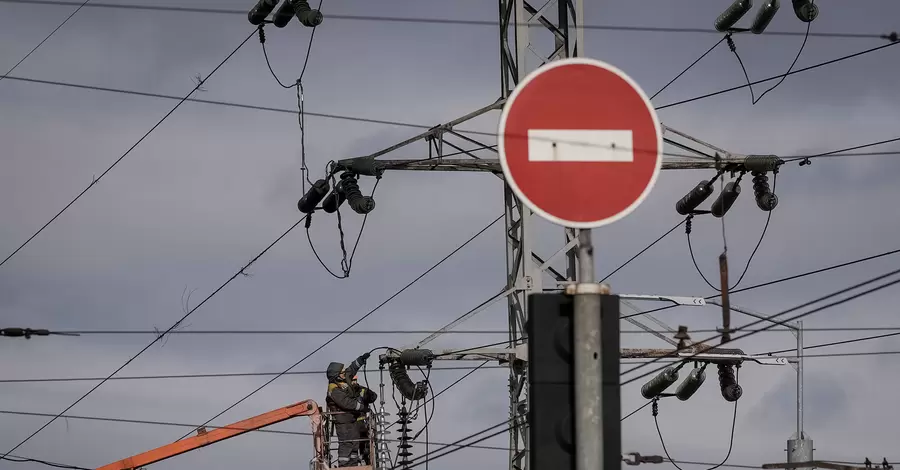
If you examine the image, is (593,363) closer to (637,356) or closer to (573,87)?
(573,87)

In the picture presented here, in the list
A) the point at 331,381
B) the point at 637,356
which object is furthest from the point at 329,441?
the point at 637,356

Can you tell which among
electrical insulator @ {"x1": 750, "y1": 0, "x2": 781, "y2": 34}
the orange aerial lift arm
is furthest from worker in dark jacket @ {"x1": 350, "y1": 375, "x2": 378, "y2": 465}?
electrical insulator @ {"x1": 750, "y1": 0, "x2": 781, "y2": 34}

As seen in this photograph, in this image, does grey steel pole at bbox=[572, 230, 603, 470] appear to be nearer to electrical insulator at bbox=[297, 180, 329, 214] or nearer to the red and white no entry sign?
the red and white no entry sign

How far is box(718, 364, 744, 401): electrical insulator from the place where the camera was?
78.4 ft

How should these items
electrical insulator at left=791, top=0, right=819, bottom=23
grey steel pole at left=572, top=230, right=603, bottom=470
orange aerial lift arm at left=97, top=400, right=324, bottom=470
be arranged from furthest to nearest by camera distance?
orange aerial lift arm at left=97, top=400, right=324, bottom=470 < electrical insulator at left=791, top=0, right=819, bottom=23 < grey steel pole at left=572, top=230, right=603, bottom=470

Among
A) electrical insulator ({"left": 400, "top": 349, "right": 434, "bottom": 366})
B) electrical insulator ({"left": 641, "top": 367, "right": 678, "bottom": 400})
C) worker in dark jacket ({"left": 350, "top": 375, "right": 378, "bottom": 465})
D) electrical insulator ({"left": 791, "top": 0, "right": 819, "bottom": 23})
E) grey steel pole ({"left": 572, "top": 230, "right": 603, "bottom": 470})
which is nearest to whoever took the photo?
grey steel pole ({"left": 572, "top": 230, "right": 603, "bottom": 470})

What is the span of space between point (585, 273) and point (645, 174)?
520mm

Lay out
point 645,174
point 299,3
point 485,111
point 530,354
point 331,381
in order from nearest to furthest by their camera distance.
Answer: point 530,354 → point 645,174 → point 485,111 → point 299,3 → point 331,381

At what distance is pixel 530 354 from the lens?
534 centimetres

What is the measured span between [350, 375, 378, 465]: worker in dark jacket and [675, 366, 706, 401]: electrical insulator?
15.6 ft

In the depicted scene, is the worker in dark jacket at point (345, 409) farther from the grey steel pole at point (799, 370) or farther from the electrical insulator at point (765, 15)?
the electrical insulator at point (765, 15)

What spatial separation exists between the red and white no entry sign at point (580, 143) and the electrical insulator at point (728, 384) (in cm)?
1851

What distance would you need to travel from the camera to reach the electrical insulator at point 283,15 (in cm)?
2206

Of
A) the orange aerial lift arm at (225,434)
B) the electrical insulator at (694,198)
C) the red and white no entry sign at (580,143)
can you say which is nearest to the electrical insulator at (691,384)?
the electrical insulator at (694,198)
